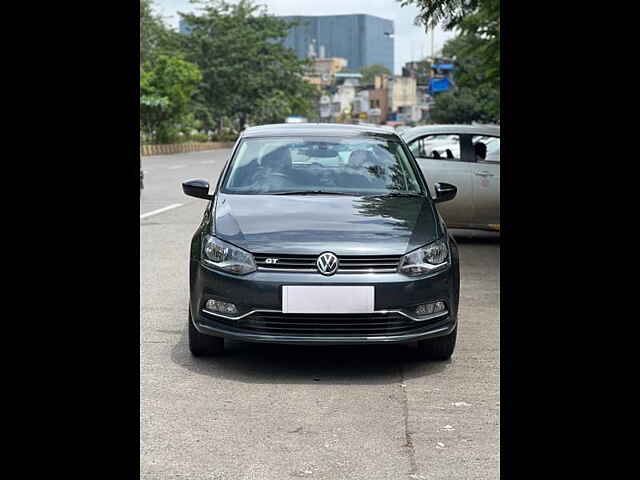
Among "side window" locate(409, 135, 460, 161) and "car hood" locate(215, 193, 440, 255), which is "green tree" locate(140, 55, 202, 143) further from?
"car hood" locate(215, 193, 440, 255)

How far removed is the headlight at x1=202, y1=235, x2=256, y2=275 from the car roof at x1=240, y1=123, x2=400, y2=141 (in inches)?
59.7

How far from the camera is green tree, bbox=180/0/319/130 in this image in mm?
79562

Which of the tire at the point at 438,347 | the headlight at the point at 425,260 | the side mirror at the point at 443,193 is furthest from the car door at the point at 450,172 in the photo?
the headlight at the point at 425,260

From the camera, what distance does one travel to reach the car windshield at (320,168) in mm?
6770

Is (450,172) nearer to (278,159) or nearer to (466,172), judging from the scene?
(466,172)

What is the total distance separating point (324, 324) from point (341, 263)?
13.4 inches

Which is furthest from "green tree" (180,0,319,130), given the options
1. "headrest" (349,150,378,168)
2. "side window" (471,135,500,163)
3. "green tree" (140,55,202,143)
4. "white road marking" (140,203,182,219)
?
"headrest" (349,150,378,168)

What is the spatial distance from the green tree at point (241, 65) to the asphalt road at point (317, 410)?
72558 millimetres

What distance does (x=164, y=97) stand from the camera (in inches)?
2340

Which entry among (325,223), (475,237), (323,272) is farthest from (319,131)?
(475,237)

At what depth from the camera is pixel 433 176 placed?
12266mm

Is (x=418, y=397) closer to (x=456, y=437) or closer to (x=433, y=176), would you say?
(x=456, y=437)

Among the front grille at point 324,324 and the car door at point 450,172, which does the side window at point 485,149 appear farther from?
the front grille at point 324,324

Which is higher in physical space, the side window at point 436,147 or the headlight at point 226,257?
the side window at point 436,147
